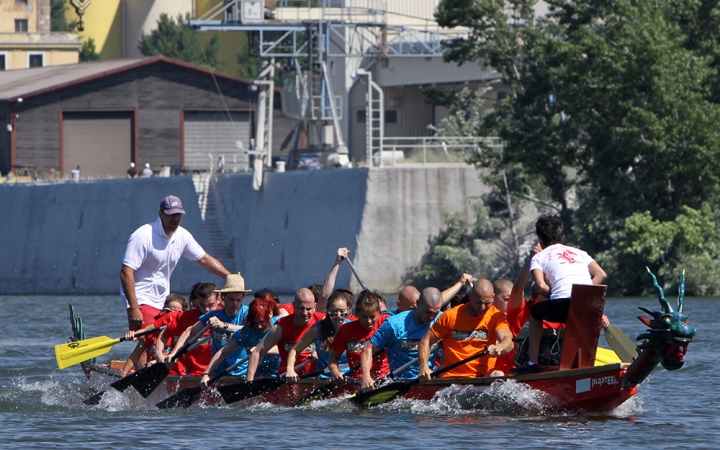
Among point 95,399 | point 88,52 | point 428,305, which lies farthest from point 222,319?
point 88,52

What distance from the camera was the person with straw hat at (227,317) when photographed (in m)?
14.1

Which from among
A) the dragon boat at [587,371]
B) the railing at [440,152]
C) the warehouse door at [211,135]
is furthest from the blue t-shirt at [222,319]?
the warehouse door at [211,135]

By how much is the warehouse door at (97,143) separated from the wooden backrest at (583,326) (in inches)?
1641

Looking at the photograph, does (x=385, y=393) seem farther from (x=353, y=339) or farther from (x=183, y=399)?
(x=183, y=399)

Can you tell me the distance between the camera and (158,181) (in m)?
43.3

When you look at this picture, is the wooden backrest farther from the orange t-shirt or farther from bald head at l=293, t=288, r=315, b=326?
bald head at l=293, t=288, r=315, b=326

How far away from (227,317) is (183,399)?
3.57ft

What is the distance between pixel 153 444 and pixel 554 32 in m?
26.1

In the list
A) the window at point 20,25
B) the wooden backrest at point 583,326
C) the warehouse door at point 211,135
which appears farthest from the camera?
the window at point 20,25

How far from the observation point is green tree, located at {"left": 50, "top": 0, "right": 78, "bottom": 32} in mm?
79000

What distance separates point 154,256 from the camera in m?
14.6

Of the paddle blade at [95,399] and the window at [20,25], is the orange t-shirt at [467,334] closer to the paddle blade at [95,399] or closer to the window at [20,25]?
the paddle blade at [95,399]

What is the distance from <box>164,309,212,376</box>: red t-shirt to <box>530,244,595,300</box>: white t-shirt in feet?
12.4

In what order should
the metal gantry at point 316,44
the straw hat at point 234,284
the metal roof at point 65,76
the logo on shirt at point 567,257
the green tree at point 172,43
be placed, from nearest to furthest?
the logo on shirt at point 567,257
the straw hat at point 234,284
the metal gantry at point 316,44
the metal roof at point 65,76
the green tree at point 172,43
